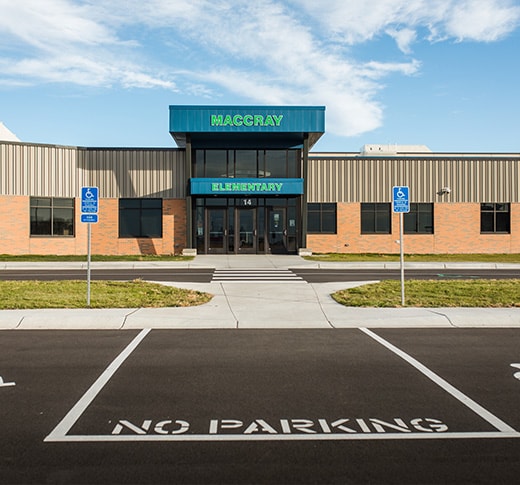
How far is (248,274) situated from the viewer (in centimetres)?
2000

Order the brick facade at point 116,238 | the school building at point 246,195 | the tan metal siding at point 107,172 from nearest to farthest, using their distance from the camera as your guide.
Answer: the school building at point 246,195 < the tan metal siding at point 107,172 < the brick facade at point 116,238

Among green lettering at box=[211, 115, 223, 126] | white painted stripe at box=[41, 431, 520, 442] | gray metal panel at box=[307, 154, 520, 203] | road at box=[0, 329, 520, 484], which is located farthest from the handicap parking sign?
gray metal panel at box=[307, 154, 520, 203]

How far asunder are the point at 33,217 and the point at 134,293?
19.0 m

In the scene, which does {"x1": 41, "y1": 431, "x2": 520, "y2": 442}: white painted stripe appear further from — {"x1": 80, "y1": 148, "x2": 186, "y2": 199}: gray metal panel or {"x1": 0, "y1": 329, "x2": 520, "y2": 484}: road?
{"x1": 80, "y1": 148, "x2": 186, "y2": 199}: gray metal panel

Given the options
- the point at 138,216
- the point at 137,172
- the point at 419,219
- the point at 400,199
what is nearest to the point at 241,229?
the point at 138,216

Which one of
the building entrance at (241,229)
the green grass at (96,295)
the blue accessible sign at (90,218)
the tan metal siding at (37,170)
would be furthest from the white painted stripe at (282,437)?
the tan metal siding at (37,170)

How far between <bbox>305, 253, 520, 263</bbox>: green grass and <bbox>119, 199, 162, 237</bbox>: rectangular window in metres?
9.68

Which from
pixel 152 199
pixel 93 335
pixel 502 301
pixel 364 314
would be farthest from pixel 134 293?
pixel 152 199

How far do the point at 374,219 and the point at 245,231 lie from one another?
840cm

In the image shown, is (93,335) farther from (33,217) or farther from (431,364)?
(33,217)

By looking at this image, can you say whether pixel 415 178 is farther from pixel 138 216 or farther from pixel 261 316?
pixel 261 316

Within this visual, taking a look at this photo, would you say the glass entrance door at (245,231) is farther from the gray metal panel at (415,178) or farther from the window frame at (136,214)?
the window frame at (136,214)

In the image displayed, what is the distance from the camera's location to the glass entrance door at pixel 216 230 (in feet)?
101

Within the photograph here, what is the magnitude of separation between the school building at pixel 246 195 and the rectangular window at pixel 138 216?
6 cm
